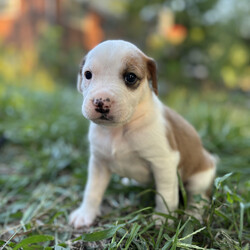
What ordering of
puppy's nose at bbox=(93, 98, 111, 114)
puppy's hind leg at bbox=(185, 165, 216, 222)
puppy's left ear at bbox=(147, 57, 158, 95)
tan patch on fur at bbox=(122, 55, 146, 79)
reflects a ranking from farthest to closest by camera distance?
puppy's hind leg at bbox=(185, 165, 216, 222), puppy's left ear at bbox=(147, 57, 158, 95), tan patch on fur at bbox=(122, 55, 146, 79), puppy's nose at bbox=(93, 98, 111, 114)

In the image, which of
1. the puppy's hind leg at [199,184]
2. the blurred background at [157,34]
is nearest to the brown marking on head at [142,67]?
the puppy's hind leg at [199,184]

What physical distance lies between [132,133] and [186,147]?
561 mm

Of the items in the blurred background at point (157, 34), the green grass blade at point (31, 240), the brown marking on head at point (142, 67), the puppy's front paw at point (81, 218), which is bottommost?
the puppy's front paw at point (81, 218)

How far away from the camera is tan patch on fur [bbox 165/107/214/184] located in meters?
2.08

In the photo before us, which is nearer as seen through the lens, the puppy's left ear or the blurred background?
the puppy's left ear

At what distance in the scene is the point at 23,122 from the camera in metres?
4.18

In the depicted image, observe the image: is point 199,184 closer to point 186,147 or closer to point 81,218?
point 186,147

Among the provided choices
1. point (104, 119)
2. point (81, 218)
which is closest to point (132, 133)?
point (104, 119)

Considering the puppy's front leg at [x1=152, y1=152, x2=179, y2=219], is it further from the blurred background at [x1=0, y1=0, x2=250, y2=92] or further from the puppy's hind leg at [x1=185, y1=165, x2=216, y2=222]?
the blurred background at [x1=0, y1=0, x2=250, y2=92]

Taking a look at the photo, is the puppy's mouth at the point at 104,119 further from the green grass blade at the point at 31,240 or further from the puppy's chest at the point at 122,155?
the green grass blade at the point at 31,240

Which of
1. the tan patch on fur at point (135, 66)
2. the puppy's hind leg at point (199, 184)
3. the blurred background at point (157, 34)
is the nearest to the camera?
the tan patch on fur at point (135, 66)

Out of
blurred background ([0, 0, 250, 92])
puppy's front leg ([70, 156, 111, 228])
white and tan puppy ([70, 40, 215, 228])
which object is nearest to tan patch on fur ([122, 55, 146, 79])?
white and tan puppy ([70, 40, 215, 228])

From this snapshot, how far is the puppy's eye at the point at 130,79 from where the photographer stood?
1563 millimetres

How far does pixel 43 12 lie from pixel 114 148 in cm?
1237
